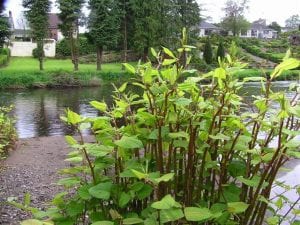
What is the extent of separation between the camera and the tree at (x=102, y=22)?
35.0 m

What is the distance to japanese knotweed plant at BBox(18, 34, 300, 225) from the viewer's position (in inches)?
55.1

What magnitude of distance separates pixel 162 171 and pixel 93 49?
1681 inches

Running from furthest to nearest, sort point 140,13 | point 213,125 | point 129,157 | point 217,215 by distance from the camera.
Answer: point 140,13 < point 129,157 < point 213,125 < point 217,215

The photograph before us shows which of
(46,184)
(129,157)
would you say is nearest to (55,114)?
(46,184)

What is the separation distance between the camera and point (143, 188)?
56.5 inches

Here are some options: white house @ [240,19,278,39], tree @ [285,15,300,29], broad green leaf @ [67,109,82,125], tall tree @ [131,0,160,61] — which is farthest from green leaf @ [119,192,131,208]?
tree @ [285,15,300,29]

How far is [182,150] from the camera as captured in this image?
62.6 inches

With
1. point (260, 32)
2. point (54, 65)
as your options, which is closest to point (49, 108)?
point (54, 65)

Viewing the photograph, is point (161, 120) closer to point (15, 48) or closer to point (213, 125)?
point (213, 125)

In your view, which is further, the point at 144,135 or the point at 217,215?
the point at 144,135

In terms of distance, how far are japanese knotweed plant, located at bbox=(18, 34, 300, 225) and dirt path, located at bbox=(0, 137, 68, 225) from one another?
140 inches

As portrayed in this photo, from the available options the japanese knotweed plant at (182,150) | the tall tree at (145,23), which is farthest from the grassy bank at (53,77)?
the japanese knotweed plant at (182,150)

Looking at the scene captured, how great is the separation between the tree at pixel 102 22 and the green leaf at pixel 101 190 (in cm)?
3408

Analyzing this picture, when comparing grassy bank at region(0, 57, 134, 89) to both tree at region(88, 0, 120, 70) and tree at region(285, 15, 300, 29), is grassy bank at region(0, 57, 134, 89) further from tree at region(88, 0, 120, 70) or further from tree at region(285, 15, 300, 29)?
tree at region(285, 15, 300, 29)
